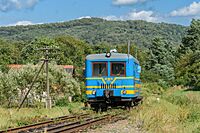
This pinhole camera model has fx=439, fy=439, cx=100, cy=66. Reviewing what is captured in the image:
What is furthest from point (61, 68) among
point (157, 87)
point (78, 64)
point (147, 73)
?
point (78, 64)

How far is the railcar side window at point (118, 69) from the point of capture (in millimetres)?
20828

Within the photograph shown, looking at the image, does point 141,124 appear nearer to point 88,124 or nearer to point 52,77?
point 88,124

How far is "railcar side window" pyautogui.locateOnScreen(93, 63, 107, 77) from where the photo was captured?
2087cm

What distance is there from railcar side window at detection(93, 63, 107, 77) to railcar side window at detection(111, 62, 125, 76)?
382 millimetres

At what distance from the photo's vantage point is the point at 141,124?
594 inches

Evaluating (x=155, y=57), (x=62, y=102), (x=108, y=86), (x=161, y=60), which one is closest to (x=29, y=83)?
(x=62, y=102)

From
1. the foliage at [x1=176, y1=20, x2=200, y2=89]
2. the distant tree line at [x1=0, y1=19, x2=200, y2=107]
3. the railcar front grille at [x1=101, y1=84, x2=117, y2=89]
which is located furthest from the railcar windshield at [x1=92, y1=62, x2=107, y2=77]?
the foliage at [x1=176, y1=20, x2=200, y2=89]

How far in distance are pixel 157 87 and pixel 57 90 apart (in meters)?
18.8

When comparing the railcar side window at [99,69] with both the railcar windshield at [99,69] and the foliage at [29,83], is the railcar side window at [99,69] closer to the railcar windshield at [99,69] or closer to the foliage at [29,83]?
the railcar windshield at [99,69]

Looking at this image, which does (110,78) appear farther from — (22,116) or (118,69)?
(22,116)

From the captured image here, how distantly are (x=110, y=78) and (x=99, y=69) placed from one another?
28.8 inches

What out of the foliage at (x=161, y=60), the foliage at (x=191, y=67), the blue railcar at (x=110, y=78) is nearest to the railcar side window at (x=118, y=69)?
the blue railcar at (x=110, y=78)

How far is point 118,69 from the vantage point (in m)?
20.9

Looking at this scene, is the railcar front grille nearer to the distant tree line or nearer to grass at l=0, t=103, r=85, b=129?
grass at l=0, t=103, r=85, b=129
